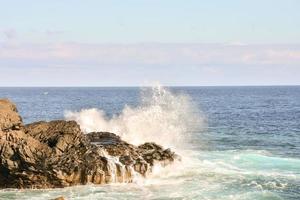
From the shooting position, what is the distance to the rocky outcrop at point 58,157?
3556cm

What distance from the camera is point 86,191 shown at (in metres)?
34.5

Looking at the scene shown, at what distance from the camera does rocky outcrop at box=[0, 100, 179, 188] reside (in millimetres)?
35562

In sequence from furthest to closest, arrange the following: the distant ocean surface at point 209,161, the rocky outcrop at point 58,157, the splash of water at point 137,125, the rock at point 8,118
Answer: the splash of water at point 137,125 → the rock at point 8,118 → the rocky outcrop at point 58,157 → the distant ocean surface at point 209,161

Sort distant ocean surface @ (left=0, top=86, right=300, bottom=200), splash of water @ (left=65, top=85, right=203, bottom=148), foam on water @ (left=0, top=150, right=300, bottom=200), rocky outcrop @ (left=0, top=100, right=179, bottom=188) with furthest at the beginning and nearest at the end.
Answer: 1. splash of water @ (left=65, top=85, right=203, bottom=148)
2. rocky outcrop @ (left=0, top=100, right=179, bottom=188)
3. distant ocean surface @ (left=0, top=86, right=300, bottom=200)
4. foam on water @ (left=0, top=150, right=300, bottom=200)

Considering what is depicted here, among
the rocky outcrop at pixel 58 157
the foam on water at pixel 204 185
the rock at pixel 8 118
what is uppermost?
the rock at pixel 8 118

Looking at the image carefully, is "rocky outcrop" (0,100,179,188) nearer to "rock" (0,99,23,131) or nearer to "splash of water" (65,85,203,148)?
"rock" (0,99,23,131)

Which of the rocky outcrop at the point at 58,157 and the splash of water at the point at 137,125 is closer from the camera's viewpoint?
the rocky outcrop at the point at 58,157

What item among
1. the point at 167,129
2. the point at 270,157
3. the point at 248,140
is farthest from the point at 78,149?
the point at 248,140

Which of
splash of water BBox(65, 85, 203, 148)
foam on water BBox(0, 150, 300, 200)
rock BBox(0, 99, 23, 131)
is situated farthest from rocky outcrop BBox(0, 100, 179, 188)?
splash of water BBox(65, 85, 203, 148)

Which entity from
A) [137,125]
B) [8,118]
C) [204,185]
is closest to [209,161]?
[204,185]

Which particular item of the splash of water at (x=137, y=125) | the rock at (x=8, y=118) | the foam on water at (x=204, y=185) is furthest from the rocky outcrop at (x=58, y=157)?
the splash of water at (x=137, y=125)

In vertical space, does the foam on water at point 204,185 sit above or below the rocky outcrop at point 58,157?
below

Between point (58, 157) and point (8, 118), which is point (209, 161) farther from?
point (8, 118)

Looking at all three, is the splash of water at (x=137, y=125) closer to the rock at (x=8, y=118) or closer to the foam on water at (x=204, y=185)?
the foam on water at (x=204, y=185)
